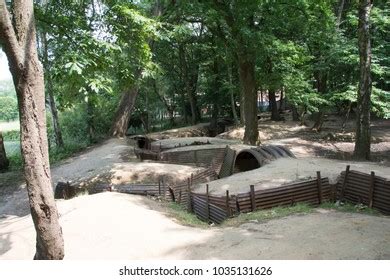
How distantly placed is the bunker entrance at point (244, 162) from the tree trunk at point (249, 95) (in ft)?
9.75

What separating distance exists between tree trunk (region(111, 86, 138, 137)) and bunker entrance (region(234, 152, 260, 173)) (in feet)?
39.0

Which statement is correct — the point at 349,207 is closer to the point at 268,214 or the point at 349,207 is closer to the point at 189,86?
the point at 268,214

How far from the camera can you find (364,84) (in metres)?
15.2

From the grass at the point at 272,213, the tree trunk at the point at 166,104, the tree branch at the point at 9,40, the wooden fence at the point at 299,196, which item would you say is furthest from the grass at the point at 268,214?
the tree trunk at the point at 166,104

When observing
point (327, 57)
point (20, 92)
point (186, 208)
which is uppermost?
point (327, 57)

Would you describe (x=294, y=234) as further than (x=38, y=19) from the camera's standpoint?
No

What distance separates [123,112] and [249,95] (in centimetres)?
1074

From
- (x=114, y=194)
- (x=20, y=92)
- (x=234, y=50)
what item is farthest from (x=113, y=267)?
(x=234, y=50)

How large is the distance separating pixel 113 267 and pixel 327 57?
18.6m

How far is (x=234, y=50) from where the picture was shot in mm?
18125

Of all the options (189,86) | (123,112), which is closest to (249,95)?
(123,112)

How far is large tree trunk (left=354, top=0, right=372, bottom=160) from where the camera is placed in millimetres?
14789

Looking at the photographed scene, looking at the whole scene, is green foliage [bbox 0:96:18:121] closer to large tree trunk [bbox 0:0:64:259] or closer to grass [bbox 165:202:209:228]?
grass [bbox 165:202:209:228]

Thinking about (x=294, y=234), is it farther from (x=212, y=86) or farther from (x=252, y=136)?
(x=212, y=86)
